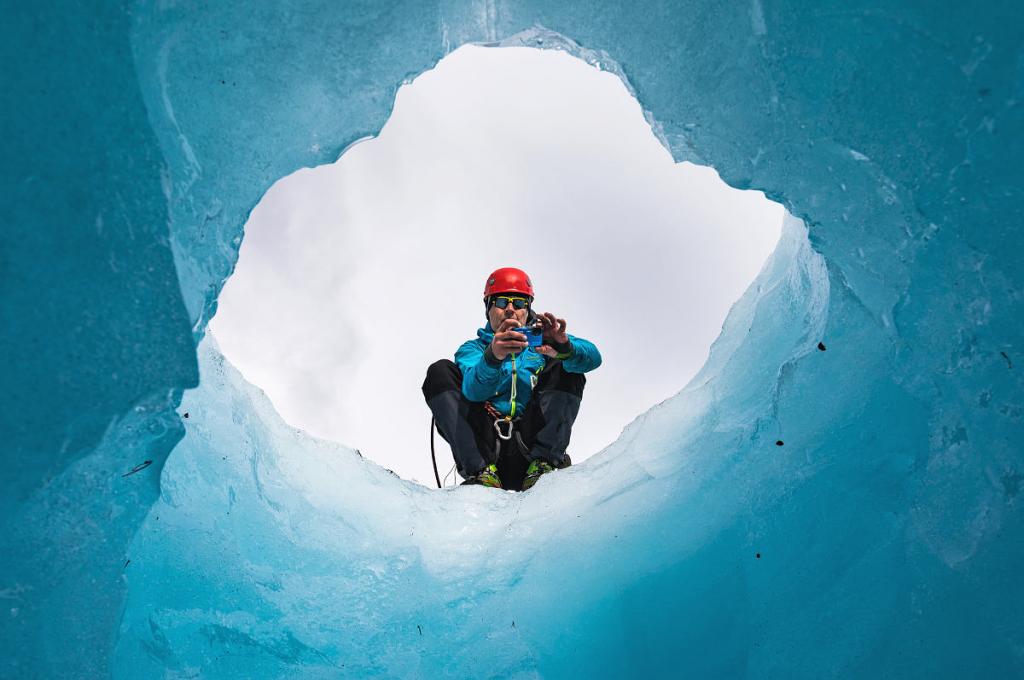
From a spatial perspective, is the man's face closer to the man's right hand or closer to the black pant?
the black pant

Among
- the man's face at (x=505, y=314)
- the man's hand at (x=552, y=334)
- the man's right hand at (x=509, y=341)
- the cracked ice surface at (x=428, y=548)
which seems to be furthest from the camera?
the man's face at (x=505, y=314)

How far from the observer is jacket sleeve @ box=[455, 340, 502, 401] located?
3285mm

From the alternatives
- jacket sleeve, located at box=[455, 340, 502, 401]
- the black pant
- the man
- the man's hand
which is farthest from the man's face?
the man's hand

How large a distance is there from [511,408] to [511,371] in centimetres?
19

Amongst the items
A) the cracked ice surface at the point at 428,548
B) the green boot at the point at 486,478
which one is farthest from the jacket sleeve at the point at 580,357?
the cracked ice surface at the point at 428,548

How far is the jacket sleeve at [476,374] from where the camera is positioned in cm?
329

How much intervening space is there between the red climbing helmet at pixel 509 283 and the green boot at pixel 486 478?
94cm

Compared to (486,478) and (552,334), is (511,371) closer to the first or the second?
(552,334)

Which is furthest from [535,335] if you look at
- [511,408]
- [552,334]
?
[511,408]

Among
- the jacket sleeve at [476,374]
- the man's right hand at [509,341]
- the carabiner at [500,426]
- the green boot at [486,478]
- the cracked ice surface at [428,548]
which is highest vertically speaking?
the jacket sleeve at [476,374]

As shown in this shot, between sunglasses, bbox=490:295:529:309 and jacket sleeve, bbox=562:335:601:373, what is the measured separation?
474 mm

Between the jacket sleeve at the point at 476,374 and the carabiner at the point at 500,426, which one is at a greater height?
the jacket sleeve at the point at 476,374

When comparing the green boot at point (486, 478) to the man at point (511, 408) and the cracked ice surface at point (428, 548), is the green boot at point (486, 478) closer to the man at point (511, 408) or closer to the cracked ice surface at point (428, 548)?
the man at point (511, 408)

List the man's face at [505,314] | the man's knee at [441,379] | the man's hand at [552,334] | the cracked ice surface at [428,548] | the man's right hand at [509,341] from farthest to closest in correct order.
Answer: the man's face at [505,314], the man's knee at [441,379], the man's hand at [552,334], the man's right hand at [509,341], the cracked ice surface at [428,548]
